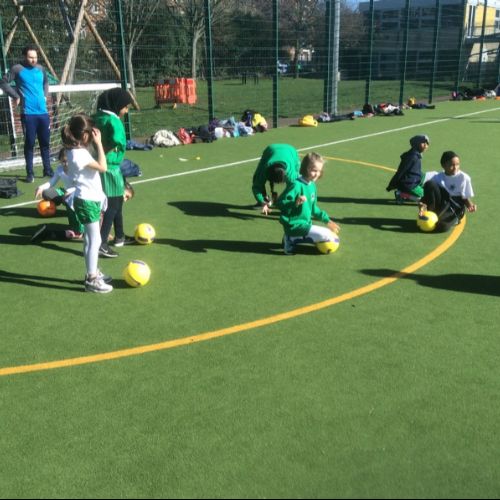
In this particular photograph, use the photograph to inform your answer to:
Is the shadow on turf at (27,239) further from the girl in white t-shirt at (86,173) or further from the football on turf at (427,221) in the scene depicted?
the football on turf at (427,221)

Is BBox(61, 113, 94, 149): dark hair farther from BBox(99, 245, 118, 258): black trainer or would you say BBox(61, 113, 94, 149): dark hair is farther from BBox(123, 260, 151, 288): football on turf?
BBox(99, 245, 118, 258): black trainer

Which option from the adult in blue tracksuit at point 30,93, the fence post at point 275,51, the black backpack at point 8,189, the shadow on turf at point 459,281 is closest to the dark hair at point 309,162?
the shadow on turf at point 459,281

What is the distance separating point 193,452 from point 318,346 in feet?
5.01

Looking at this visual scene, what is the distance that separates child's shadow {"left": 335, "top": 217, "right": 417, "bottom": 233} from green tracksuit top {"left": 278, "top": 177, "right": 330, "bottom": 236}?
1.45 metres

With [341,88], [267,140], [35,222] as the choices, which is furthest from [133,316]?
[341,88]

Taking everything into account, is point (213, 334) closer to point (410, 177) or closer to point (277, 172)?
point (277, 172)

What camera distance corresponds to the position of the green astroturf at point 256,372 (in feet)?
10.3

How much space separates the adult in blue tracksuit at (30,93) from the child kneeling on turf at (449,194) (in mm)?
6902

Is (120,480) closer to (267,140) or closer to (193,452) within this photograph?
(193,452)

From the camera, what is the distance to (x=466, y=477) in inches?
121

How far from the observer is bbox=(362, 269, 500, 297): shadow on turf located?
5.54 metres

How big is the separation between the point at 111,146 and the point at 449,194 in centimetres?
433

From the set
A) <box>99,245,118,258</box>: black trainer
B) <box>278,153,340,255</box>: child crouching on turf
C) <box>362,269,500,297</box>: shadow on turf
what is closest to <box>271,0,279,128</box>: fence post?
<box>278,153,340,255</box>: child crouching on turf

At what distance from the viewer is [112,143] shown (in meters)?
6.23
